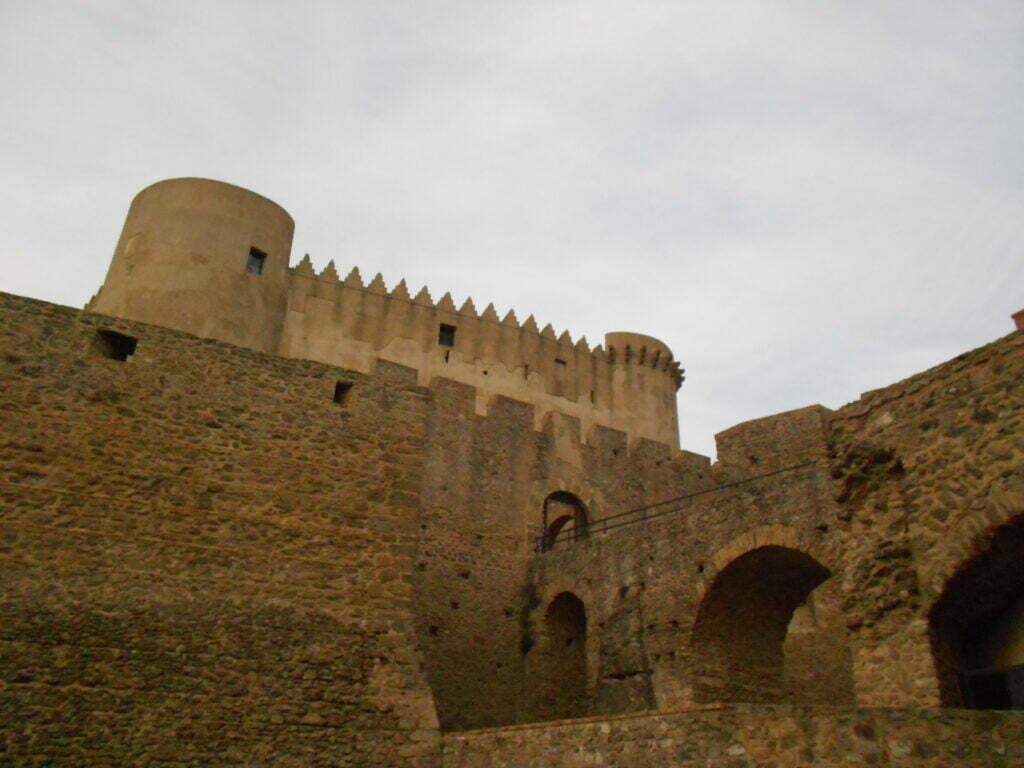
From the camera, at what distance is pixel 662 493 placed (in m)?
20.6

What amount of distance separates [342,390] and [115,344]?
265 cm

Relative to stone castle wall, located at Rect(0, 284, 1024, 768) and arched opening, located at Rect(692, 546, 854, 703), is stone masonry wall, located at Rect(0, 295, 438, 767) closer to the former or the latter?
stone castle wall, located at Rect(0, 284, 1024, 768)

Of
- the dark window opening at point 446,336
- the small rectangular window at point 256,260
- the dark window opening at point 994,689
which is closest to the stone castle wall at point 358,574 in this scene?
the dark window opening at point 994,689

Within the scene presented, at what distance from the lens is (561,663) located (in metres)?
16.1

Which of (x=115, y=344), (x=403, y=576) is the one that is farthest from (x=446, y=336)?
(x=403, y=576)

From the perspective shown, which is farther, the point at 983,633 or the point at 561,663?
the point at 561,663

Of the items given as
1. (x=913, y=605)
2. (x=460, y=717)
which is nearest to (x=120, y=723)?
(x=913, y=605)

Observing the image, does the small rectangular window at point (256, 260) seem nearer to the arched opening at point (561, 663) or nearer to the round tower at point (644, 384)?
the arched opening at point (561, 663)

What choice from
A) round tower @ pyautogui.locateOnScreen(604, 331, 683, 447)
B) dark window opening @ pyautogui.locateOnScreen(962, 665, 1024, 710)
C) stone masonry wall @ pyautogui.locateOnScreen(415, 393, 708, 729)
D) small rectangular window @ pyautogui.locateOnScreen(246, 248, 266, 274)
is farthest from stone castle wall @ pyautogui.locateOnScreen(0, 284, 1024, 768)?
round tower @ pyautogui.locateOnScreen(604, 331, 683, 447)

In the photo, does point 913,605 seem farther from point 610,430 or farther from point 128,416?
point 610,430

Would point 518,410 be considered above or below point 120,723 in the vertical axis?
above

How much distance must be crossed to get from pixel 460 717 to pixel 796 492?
270 inches

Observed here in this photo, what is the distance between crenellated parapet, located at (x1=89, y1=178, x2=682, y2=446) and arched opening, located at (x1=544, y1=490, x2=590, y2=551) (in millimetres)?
2688

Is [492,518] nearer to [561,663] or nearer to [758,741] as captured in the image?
[561,663]
